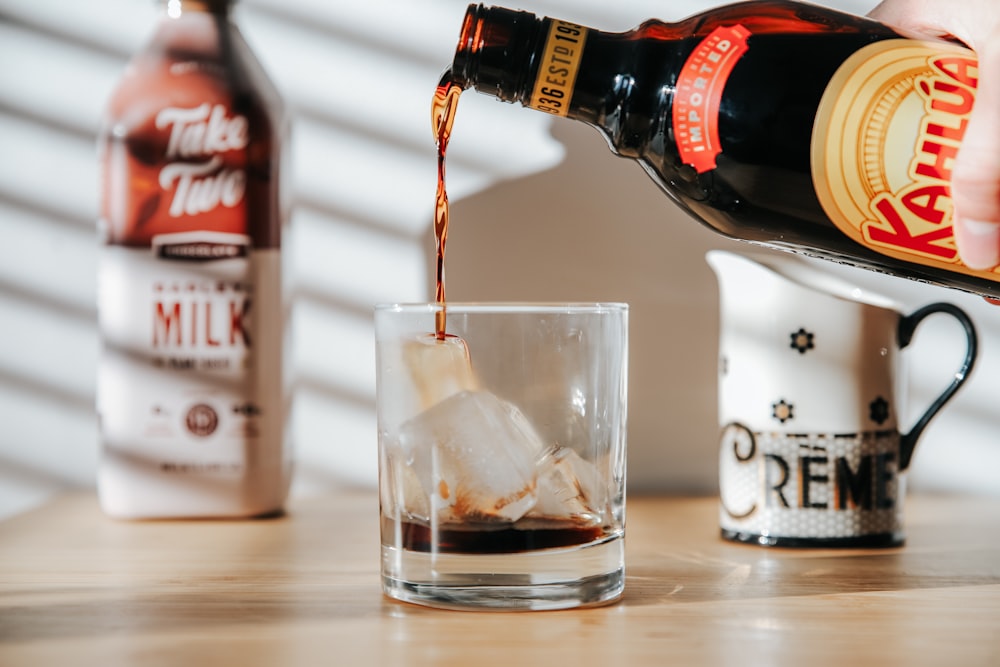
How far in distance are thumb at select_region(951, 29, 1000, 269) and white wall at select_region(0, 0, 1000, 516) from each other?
0.45m

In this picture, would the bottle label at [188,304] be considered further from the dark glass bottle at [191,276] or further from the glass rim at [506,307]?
the glass rim at [506,307]

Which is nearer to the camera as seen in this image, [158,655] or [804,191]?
[158,655]

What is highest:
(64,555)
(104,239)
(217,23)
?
(217,23)

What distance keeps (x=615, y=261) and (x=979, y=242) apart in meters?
0.47

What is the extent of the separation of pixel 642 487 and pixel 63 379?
0.60 meters

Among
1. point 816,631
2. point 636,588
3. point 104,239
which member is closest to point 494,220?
point 104,239

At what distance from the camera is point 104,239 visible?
3.05 feet

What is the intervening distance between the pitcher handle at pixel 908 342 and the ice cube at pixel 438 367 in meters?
0.40

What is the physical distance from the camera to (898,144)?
2.16 feet

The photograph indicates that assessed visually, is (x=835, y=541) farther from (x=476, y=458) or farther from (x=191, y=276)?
(x=191, y=276)

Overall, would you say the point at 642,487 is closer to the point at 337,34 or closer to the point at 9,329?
the point at 337,34

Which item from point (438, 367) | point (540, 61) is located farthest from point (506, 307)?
point (540, 61)

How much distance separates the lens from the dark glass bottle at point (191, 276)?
92 centimetres

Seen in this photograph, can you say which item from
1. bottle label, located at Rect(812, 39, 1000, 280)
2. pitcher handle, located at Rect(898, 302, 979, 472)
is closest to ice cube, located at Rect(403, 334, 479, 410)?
bottle label, located at Rect(812, 39, 1000, 280)
